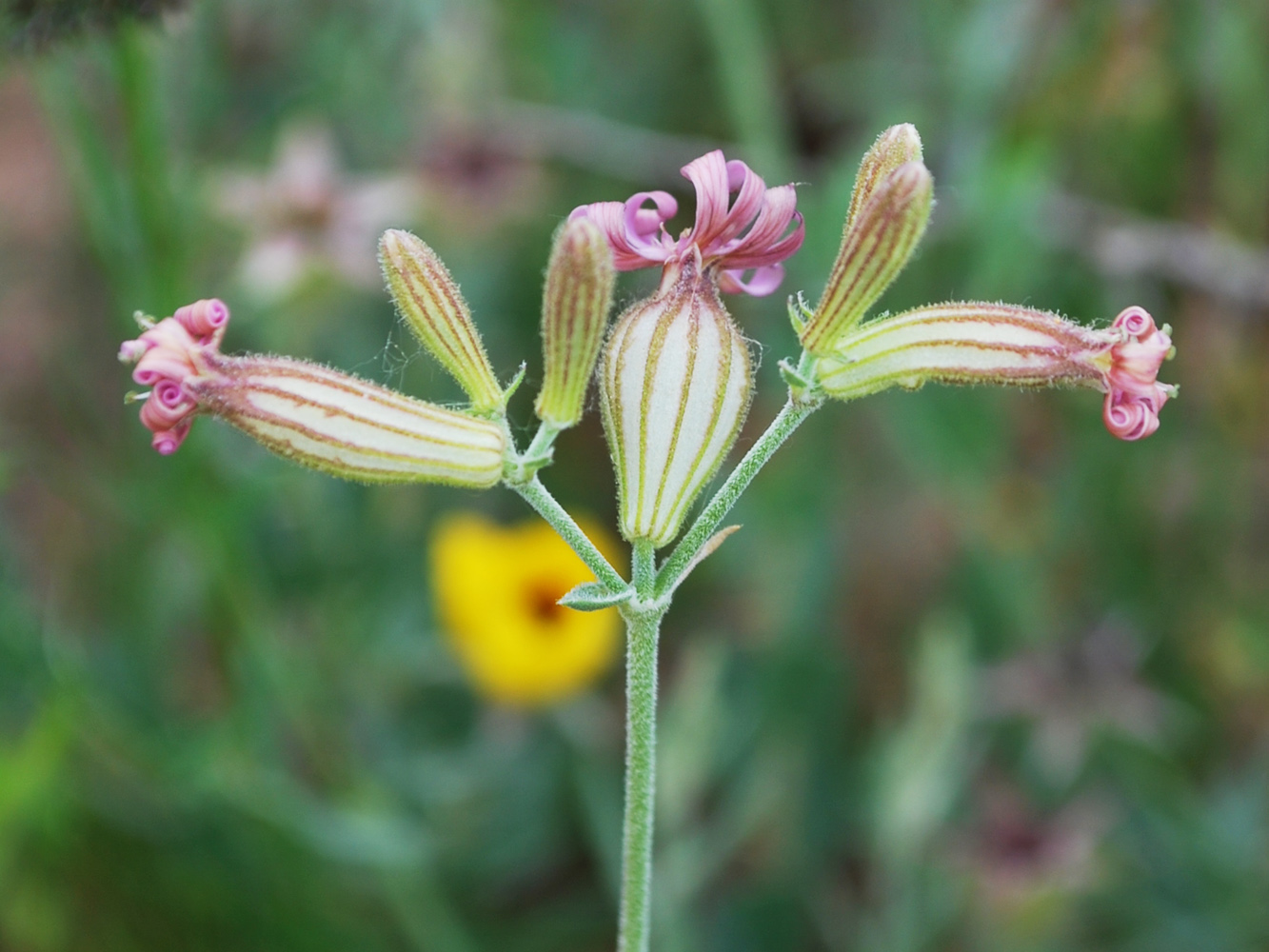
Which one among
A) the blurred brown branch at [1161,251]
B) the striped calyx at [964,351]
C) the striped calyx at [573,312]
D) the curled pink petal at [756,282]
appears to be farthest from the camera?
the blurred brown branch at [1161,251]

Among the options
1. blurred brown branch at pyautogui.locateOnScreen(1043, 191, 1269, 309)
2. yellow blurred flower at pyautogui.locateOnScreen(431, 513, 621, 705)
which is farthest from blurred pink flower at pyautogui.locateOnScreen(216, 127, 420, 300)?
blurred brown branch at pyautogui.locateOnScreen(1043, 191, 1269, 309)

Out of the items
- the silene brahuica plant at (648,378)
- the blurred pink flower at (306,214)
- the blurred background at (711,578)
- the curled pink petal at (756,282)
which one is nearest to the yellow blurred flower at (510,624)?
the blurred background at (711,578)

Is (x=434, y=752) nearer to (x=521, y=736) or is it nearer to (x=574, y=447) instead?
(x=521, y=736)

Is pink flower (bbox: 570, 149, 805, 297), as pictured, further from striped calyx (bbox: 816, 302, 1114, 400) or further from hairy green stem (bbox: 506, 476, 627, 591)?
hairy green stem (bbox: 506, 476, 627, 591)

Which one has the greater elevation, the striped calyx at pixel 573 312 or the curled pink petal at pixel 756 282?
the curled pink petal at pixel 756 282

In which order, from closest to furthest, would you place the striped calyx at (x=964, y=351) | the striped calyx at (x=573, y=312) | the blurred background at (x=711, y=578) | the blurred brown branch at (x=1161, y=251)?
the striped calyx at (x=573, y=312), the striped calyx at (x=964, y=351), the blurred background at (x=711, y=578), the blurred brown branch at (x=1161, y=251)

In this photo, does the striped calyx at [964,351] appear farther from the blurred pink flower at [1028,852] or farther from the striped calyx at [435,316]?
the blurred pink flower at [1028,852]

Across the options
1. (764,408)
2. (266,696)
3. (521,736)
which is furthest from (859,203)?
(764,408)

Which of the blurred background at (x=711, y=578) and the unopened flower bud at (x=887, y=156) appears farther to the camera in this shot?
the blurred background at (x=711, y=578)

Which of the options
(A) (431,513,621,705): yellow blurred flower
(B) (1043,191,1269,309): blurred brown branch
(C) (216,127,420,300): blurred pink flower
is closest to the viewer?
(A) (431,513,621,705): yellow blurred flower
